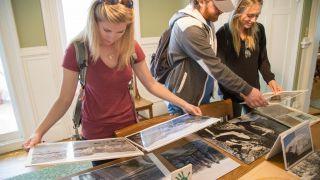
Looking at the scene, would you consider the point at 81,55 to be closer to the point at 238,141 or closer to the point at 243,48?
the point at 238,141

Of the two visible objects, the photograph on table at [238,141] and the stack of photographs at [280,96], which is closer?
the photograph on table at [238,141]

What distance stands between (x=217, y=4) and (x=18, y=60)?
2.05 m

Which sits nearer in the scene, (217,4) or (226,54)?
(217,4)

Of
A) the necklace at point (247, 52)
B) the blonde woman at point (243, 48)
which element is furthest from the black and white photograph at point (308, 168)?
the necklace at point (247, 52)

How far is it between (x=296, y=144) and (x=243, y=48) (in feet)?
2.35

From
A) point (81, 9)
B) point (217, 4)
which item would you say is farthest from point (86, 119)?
point (81, 9)

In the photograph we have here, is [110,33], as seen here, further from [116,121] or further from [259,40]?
[259,40]

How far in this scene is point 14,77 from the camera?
7.90ft

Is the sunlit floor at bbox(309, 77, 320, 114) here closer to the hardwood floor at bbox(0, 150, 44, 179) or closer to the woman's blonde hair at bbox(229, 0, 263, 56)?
the woman's blonde hair at bbox(229, 0, 263, 56)

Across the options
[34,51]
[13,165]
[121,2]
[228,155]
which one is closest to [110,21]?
[121,2]

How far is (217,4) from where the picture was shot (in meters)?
1.23

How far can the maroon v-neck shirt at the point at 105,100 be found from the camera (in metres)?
1.08

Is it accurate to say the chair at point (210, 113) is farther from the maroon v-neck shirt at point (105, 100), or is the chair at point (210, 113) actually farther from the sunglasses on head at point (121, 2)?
the sunglasses on head at point (121, 2)

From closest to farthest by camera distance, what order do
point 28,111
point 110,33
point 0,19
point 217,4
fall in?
point 110,33
point 217,4
point 0,19
point 28,111
